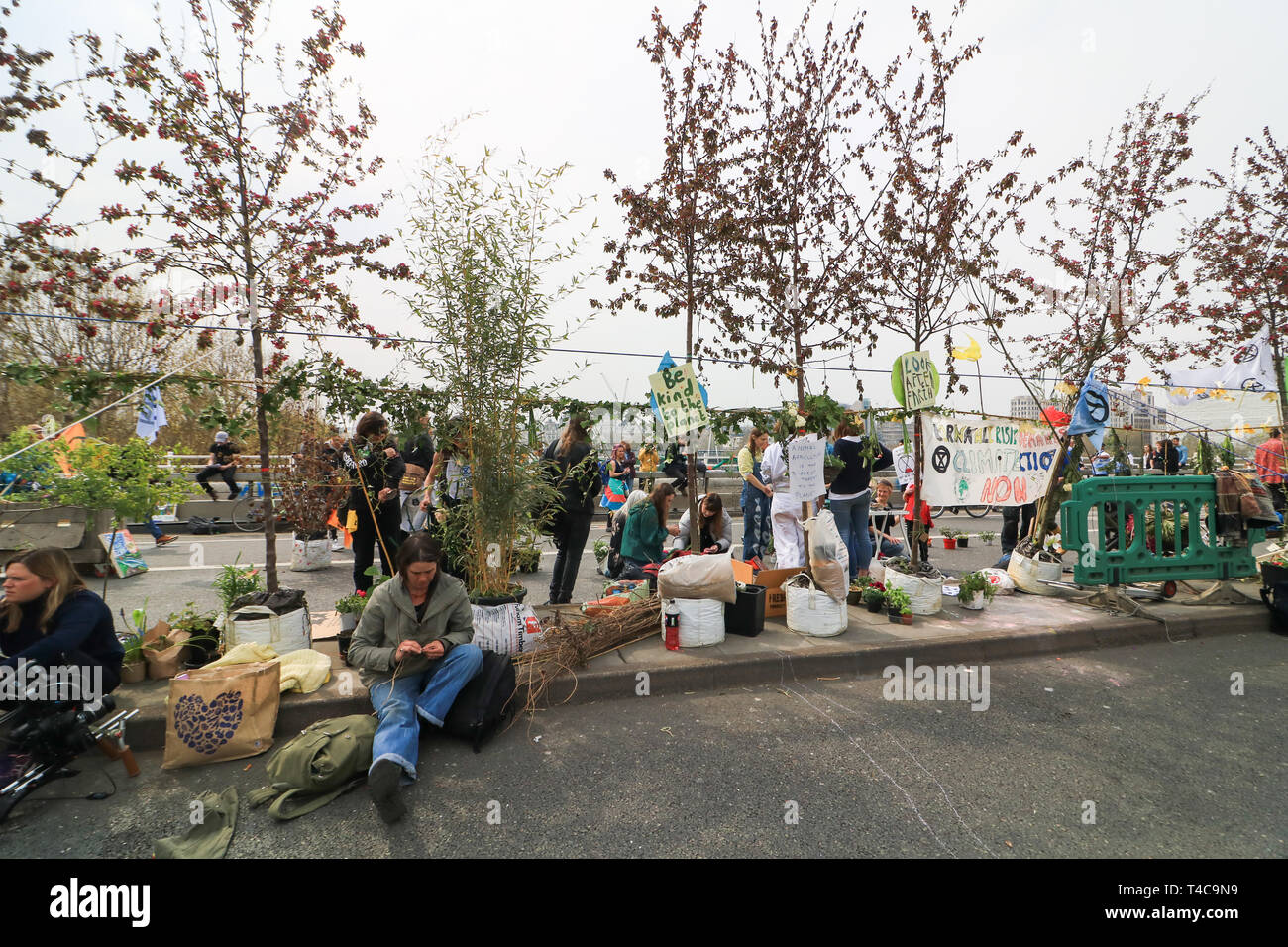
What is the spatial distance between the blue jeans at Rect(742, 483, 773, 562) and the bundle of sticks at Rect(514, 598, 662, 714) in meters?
2.81

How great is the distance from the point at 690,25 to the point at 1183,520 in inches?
323

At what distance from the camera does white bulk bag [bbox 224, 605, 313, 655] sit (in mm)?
4164

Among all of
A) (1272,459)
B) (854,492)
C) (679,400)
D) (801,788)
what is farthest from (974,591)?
(1272,459)

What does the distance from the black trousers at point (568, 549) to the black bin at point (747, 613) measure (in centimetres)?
160

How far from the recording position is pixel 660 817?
2803 millimetres

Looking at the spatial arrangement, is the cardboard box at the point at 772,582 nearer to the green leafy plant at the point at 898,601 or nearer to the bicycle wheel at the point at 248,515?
the green leafy plant at the point at 898,601

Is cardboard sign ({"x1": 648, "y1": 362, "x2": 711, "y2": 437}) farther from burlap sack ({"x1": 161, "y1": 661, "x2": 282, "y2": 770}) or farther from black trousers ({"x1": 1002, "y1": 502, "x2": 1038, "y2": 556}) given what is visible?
black trousers ({"x1": 1002, "y1": 502, "x2": 1038, "y2": 556})

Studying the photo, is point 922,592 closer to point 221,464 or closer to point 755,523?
point 755,523

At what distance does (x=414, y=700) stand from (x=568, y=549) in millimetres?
2671

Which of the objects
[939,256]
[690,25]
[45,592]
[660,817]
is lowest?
[660,817]

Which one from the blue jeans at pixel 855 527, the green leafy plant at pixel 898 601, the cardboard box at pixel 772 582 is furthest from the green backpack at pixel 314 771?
the blue jeans at pixel 855 527

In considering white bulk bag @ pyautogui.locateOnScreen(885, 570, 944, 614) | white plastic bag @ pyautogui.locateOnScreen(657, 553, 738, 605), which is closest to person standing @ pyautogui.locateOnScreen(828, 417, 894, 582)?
white bulk bag @ pyautogui.locateOnScreen(885, 570, 944, 614)
